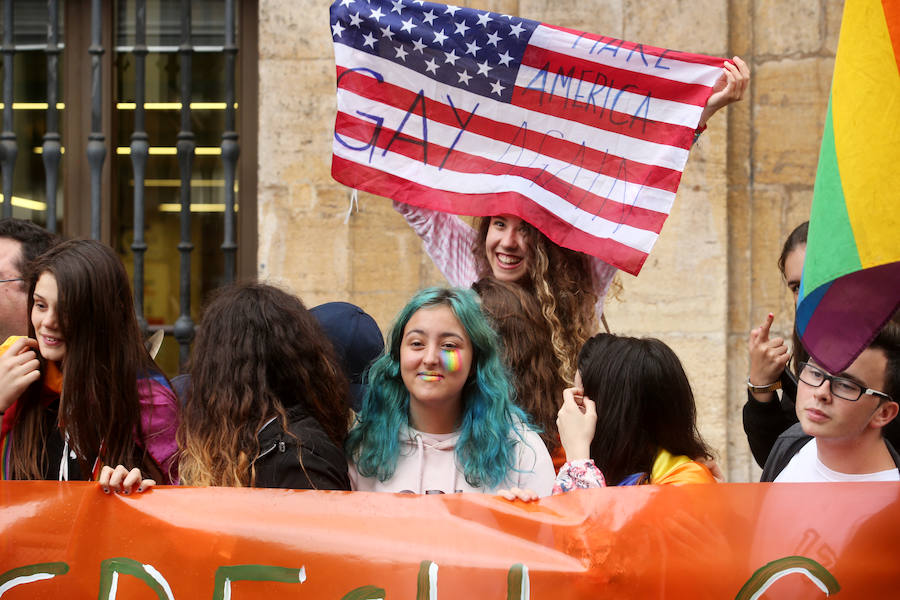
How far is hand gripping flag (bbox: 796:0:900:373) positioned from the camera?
98.5 inches

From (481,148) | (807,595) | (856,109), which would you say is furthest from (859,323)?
(481,148)

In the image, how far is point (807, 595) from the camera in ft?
8.84

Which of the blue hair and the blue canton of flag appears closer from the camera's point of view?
the blue hair

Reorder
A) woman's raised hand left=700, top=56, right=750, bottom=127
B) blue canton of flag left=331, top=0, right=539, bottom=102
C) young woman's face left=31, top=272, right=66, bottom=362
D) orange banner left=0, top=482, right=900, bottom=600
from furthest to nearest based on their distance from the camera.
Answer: blue canton of flag left=331, top=0, right=539, bottom=102
woman's raised hand left=700, top=56, right=750, bottom=127
young woman's face left=31, top=272, right=66, bottom=362
orange banner left=0, top=482, right=900, bottom=600

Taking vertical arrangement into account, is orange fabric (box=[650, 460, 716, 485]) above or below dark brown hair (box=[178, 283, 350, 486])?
below

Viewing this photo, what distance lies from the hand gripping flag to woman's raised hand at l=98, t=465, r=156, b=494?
1.65m

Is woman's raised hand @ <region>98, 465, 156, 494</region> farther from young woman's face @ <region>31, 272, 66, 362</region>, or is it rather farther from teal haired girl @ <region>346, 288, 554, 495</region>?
teal haired girl @ <region>346, 288, 554, 495</region>

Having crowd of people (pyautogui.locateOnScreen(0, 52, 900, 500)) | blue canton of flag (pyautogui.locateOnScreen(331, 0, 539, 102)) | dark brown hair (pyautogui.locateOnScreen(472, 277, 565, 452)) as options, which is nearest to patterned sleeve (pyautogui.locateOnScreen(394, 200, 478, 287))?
blue canton of flag (pyautogui.locateOnScreen(331, 0, 539, 102))

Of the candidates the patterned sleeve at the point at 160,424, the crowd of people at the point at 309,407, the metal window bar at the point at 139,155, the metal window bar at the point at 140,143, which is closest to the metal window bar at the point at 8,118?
the metal window bar at the point at 140,143

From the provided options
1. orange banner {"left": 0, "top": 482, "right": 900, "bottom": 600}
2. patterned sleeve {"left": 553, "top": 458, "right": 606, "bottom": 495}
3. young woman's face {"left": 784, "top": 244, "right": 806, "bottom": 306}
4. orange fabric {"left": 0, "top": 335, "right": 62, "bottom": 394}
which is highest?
young woman's face {"left": 784, "top": 244, "right": 806, "bottom": 306}

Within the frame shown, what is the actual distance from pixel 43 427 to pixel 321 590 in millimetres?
963

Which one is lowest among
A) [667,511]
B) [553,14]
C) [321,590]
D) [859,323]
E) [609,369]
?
[321,590]

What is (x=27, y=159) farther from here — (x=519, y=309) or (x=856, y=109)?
(x=856, y=109)

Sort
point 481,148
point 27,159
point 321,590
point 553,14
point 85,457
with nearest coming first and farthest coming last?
point 321,590
point 85,457
point 481,148
point 553,14
point 27,159
